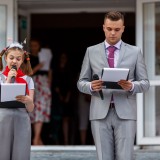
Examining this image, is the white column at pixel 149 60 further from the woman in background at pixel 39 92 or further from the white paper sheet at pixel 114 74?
the white paper sheet at pixel 114 74

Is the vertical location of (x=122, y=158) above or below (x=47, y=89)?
below

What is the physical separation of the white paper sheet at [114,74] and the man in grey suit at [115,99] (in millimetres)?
100

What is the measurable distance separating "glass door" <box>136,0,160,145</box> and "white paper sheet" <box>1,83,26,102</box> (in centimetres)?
374

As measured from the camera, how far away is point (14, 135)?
5.72m

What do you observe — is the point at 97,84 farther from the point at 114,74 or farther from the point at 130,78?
the point at 130,78

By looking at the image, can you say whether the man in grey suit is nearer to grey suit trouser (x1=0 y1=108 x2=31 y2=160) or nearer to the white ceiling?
grey suit trouser (x1=0 y1=108 x2=31 y2=160)

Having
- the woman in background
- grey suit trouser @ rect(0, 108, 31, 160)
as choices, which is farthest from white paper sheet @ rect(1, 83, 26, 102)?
the woman in background

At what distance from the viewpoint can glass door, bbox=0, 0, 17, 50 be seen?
30.5 ft

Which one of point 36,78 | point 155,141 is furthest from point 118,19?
point 36,78

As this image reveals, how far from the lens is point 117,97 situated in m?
5.86

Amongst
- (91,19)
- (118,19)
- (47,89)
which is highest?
(91,19)

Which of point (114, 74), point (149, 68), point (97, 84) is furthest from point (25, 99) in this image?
point (149, 68)

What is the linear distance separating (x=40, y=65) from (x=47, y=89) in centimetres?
40

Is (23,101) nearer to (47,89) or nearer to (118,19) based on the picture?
(118,19)
